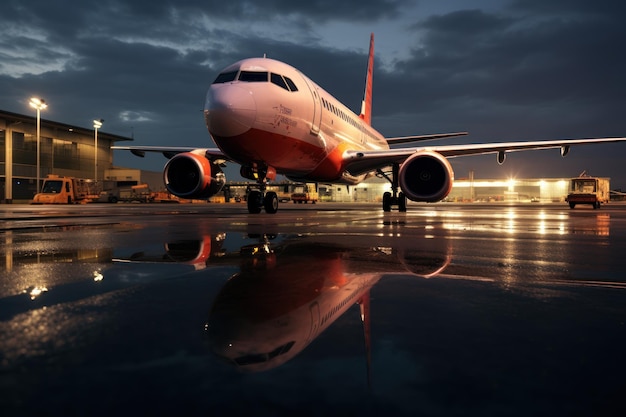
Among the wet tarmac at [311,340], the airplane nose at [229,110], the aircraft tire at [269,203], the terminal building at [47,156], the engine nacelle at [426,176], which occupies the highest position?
the terminal building at [47,156]

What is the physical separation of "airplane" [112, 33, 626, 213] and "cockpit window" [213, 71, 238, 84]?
29 millimetres

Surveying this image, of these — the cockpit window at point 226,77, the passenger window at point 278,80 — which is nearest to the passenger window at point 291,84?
the passenger window at point 278,80

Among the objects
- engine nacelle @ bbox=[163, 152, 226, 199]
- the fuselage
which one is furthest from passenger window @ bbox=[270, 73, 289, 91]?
engine nacelle @ bbox=[163, 152, 226, 199]

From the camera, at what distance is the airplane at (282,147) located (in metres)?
11.1

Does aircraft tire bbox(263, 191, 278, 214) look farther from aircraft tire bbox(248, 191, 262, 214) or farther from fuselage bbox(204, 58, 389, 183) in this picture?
fuselage bbox(204, 58, 389, 183)

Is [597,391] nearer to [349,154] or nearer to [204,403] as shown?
[204,403]

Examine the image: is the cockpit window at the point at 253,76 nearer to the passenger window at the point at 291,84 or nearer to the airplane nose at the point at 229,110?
the airplane nose at the point at 229,110

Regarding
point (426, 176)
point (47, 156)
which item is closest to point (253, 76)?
point (426, 176)

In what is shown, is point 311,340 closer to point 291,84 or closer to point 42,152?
point 291,84

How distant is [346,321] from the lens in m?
2.18

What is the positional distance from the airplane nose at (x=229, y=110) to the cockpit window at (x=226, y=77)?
558mm

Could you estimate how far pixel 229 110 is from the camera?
10.6m

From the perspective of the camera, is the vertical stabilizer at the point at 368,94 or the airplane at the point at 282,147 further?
the vertical stabilizer at the point at 368,94

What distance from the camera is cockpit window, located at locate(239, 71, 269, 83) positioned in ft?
38.2
